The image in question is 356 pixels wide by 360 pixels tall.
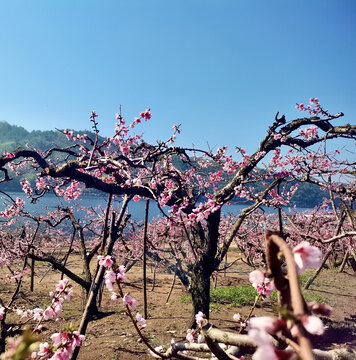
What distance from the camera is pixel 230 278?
14789mm

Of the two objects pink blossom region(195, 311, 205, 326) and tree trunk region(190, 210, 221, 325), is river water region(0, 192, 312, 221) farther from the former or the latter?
pink blossom region(195, 311, 205, 326)

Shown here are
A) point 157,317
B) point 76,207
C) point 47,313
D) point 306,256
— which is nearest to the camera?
point 306,256

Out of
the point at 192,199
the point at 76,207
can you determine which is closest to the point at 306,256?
the point at 192,199

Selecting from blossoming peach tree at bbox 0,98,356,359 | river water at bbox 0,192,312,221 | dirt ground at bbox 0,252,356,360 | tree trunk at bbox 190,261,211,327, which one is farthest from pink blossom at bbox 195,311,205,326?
river water at bbox 0,192,312,221

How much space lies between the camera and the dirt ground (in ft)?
17.7

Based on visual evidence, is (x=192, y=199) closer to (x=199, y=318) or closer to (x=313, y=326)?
(x=199, y=318)

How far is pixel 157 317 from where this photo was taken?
729cm

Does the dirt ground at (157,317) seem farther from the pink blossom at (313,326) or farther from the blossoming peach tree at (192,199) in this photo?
the pink blossom at (313,326)

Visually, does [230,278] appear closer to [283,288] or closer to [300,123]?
[300,123]

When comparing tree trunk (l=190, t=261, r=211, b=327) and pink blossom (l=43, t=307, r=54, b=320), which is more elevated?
pink blossom (l=43, t=307, r=54, b=320)

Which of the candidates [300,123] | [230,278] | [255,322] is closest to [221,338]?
[255,322]

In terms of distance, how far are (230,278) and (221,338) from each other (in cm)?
1491

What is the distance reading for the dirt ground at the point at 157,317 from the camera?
538 cm

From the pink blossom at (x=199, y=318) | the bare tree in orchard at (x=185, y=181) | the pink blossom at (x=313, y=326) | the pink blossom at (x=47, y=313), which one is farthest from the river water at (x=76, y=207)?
the pink blossom at (x=313, y=326)
